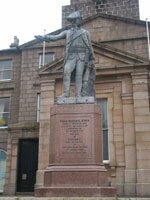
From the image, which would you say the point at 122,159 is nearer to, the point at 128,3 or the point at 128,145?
the point at 128,145

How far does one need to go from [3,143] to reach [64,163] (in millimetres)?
14880

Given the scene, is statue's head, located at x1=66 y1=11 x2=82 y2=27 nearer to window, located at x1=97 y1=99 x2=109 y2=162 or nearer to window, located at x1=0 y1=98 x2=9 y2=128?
window, located at x1=97 y1=99 x2=109 y2=162

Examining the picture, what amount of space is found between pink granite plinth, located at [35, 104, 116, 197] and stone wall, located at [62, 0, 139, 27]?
58.3 feet

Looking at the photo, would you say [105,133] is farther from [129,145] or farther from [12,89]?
[12,89]

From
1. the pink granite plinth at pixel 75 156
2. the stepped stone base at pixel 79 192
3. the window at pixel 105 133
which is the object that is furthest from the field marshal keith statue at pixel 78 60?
the window at pixel 105 133

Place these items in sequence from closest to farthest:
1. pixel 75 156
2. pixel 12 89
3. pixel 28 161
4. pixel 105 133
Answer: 1. pixel 75 156
2. pixel 105 133
3. pixel 28 161
4. pixel 12 89

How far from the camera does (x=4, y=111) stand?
995 inches

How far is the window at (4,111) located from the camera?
81.6 ft

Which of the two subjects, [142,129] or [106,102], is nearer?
[142,129]

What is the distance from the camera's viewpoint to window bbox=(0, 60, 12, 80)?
85.8ft

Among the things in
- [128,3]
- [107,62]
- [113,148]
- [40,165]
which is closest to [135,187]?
[113,148]

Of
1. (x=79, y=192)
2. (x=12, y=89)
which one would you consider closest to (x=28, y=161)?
(x=12, y=89)

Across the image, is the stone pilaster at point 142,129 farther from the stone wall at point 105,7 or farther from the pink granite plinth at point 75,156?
the stone wall at point 105,7

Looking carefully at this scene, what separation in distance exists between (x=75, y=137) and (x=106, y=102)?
9268 mm
